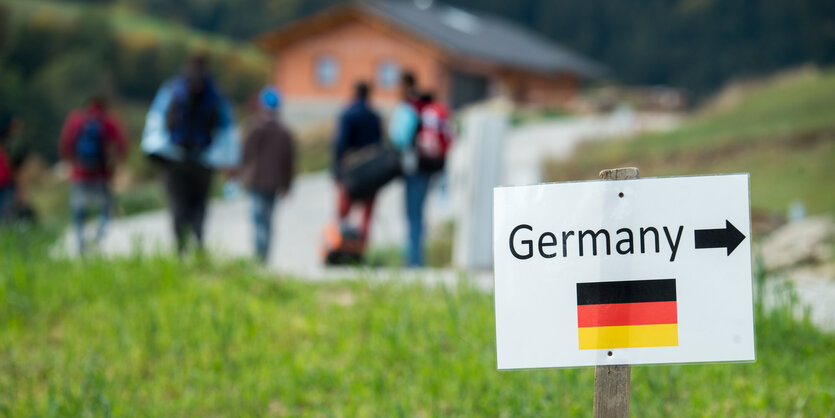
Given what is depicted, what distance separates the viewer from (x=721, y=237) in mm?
2748

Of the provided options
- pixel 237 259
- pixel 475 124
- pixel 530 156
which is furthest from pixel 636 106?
pixel 237 259

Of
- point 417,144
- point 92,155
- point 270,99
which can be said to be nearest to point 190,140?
point 270,99

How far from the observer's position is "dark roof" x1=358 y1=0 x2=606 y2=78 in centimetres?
4197

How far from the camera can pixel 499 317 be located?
2.75m

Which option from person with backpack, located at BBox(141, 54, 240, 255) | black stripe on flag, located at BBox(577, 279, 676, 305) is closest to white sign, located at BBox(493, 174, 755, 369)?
black stripe on flag, located at BBox(577, 279, 676, 305)

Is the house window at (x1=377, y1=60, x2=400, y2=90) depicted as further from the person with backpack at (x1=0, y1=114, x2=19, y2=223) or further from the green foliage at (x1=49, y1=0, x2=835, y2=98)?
the person with backpack at (x1=0, y1=114, x2=19, y2=223)

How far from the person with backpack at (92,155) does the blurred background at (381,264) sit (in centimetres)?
48

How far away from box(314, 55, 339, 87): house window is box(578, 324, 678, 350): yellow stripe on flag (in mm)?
39513

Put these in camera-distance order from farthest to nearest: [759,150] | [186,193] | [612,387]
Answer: [759,150]
[186,193]
[612,387]

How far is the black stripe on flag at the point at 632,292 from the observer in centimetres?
274

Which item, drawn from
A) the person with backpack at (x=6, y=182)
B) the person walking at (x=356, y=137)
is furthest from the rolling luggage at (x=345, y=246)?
the person with backpack at (x=6, y=182)

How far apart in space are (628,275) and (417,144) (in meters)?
6.10

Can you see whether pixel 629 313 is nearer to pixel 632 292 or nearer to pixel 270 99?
pixel 632 292

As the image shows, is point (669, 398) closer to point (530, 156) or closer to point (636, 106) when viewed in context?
point (530, 156)
